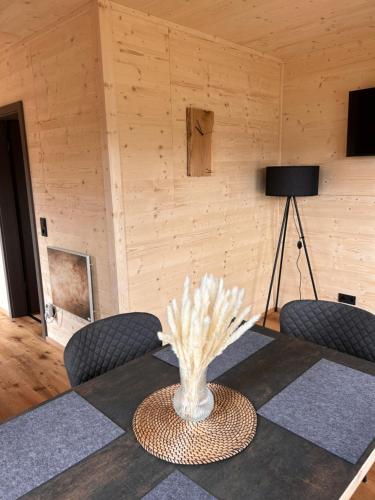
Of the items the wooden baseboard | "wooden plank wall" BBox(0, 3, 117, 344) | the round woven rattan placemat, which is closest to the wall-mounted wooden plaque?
A: "wooden plank wall" BBox(0, 3, 117, 344)

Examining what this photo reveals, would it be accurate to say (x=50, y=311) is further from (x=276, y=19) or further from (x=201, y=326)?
(x=276, y=19)

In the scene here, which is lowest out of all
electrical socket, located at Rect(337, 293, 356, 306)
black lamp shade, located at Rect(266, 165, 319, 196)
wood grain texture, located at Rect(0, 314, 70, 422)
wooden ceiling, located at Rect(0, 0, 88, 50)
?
wood grain texture, located at Rect(0, 314, 70, 422)

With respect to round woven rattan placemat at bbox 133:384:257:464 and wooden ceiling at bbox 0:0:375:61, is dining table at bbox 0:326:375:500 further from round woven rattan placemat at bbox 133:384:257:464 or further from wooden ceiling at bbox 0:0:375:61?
wooden ceiling at bbox 0:0:375:61

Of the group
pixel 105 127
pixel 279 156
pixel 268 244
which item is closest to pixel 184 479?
pixel 105 127

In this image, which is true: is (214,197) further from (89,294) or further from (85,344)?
(85,344)

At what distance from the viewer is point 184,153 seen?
281 centimetres

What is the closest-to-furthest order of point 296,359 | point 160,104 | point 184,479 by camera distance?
1. point 184,479
2. point 296,359
3. point 160,104

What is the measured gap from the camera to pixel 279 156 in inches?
148

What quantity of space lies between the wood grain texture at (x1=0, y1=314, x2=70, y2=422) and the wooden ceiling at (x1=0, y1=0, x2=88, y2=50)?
95.5 inches

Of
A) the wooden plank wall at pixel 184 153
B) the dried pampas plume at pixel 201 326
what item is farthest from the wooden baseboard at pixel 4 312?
the dried pampas plume at pixel 201 326

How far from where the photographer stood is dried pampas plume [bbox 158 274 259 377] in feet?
3.29

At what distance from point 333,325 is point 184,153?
5.47ft

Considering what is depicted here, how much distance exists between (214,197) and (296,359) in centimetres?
190

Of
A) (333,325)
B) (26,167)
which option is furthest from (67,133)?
(333,325)
